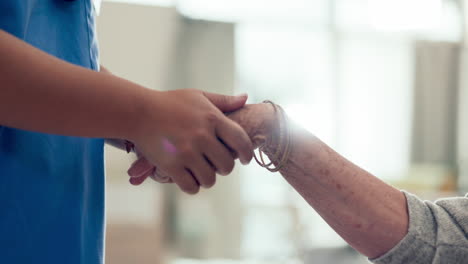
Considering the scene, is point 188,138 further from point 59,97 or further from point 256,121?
point 256,121

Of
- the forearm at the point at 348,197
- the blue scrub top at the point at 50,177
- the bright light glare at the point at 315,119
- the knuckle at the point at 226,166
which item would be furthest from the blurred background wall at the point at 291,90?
the knuckle at the point at 226,166

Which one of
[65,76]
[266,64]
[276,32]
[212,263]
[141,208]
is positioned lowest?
[212,263]

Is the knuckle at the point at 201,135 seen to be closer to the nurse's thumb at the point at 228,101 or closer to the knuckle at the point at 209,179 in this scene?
the knuckle at the point at 209,179

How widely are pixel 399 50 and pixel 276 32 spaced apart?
126 centimetres

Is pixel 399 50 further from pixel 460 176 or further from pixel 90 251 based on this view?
pixel 90 251

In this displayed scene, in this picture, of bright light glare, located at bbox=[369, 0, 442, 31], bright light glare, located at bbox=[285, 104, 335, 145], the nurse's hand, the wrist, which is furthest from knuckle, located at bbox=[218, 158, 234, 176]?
bright light glare, located at bbox=[369, 0, 442, 31]

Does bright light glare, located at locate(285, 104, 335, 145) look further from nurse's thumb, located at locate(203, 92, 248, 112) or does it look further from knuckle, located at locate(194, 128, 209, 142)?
knuckle, located at locate(194, 128, 209, 142)

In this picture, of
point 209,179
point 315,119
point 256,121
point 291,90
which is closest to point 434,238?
point 256,121

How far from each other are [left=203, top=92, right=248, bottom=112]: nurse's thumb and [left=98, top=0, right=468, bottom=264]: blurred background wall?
2659 millimetres

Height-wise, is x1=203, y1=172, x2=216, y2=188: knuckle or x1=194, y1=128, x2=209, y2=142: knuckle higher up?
x1=194, y1=128, x2=209, y2=142: knuckle

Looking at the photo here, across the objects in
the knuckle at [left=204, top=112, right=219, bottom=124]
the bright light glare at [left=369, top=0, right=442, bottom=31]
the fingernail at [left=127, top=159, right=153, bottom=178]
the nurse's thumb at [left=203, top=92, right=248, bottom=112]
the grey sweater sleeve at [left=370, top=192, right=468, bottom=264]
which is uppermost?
the bright light glare at [left=369, top=0, right=442, bottom=31]

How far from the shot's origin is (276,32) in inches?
173

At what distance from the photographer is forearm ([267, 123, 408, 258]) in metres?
0.92

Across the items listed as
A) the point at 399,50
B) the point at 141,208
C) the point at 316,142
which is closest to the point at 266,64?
the point at 399,50
